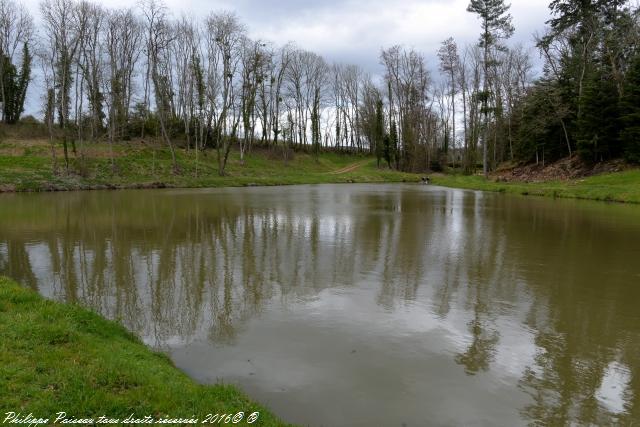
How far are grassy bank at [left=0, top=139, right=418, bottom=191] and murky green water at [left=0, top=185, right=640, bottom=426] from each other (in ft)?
68.5

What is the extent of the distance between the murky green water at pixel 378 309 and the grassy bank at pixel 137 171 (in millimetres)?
20881

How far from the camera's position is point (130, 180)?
124 ft

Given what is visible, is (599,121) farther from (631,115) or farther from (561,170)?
(561,170)

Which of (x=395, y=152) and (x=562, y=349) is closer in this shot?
(x=562, y=349)

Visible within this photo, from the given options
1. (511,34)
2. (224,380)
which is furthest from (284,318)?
(511,34)

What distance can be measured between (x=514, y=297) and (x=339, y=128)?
7588 centimetres

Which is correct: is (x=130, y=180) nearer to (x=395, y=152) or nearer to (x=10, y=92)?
(x=10, y=92)

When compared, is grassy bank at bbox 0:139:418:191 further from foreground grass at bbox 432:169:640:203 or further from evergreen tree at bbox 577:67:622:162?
evergreen tree at bbox 577:67:622:162

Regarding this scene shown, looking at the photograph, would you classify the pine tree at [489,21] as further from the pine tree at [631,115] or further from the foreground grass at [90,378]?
the foreground grass at [90,378]

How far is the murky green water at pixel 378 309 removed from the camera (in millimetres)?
4754

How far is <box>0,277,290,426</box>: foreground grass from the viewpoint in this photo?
3.84 metres

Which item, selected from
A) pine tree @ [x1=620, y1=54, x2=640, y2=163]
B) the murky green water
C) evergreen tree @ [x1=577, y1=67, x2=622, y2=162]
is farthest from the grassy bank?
pine tree @ [x1=620, y1=54, x2=640, y2=163]

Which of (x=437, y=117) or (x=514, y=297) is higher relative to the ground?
(x=437, y=117)

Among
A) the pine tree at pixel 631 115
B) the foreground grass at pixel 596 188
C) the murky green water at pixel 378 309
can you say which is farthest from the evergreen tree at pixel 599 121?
the murky green water at pixel 378 309
